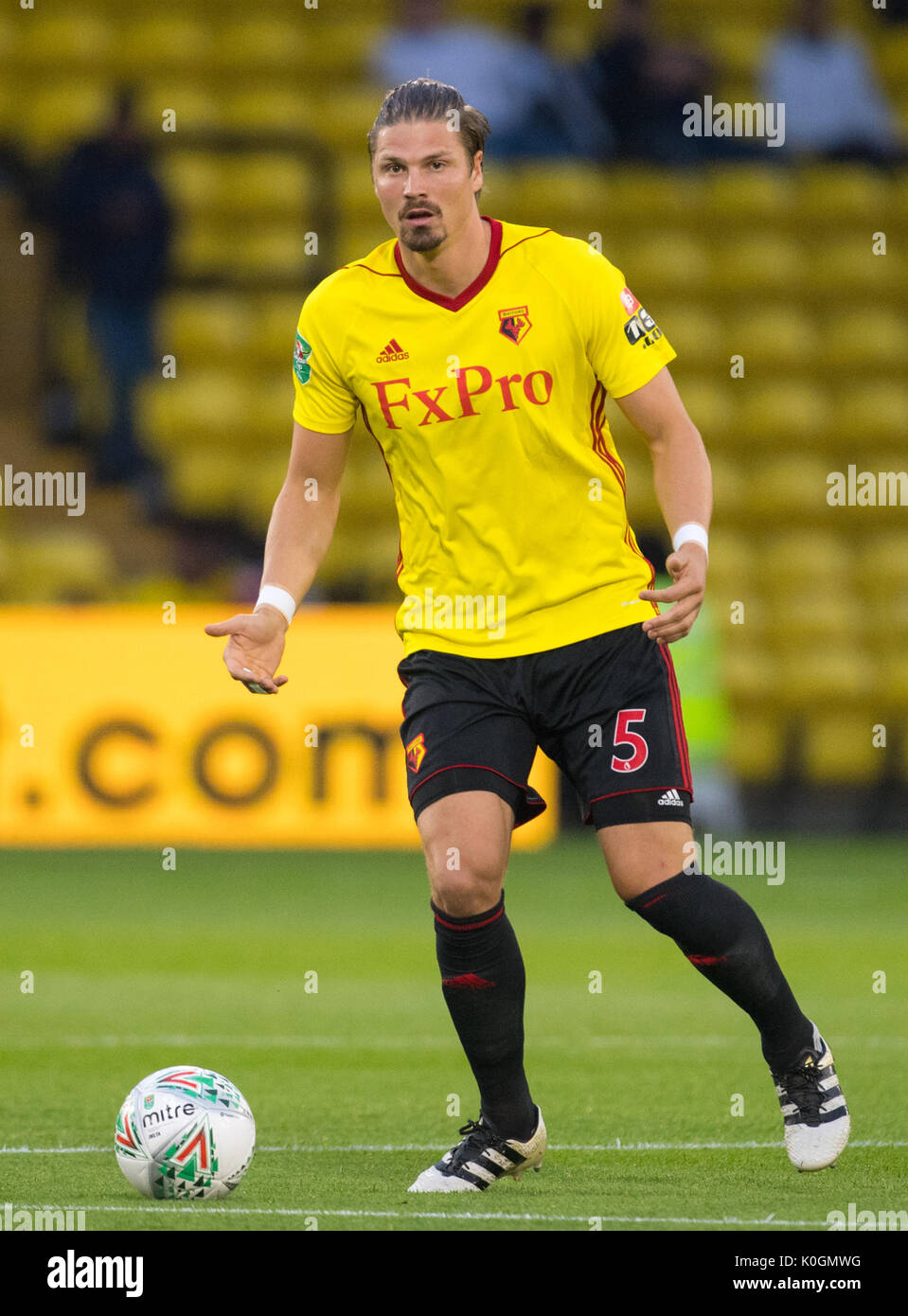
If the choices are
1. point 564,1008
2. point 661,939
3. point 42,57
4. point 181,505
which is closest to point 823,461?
point 181,505

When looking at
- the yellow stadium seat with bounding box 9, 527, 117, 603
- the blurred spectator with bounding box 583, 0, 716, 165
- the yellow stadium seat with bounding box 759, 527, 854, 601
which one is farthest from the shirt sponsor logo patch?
the blurred spectator with bounding box 583, 0, 716, 165

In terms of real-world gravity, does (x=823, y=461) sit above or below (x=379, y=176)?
above

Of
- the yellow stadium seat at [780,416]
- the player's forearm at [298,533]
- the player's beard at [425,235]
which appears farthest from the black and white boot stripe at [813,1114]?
the yellow stadium seat at [780,416]

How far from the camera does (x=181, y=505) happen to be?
576 inches

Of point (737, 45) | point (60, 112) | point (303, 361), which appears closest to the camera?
point (303, 361)

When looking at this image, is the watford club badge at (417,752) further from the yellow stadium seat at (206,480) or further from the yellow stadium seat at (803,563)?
the yellow stadium seat at (803,563)

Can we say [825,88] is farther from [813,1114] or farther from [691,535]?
[813,1114]

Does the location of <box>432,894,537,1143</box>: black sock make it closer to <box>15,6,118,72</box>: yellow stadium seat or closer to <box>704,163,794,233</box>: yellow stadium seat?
<box>15,6,118,72</box>: yellow stadium seat

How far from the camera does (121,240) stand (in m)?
13.8

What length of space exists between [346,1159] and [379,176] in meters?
2.19

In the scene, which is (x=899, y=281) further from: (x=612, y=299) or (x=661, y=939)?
(x=612, y=299)

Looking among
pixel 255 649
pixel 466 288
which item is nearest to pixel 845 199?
pixel 466 288

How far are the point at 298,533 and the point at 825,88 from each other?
12.2 m

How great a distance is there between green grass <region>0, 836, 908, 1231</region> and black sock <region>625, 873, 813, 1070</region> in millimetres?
324
